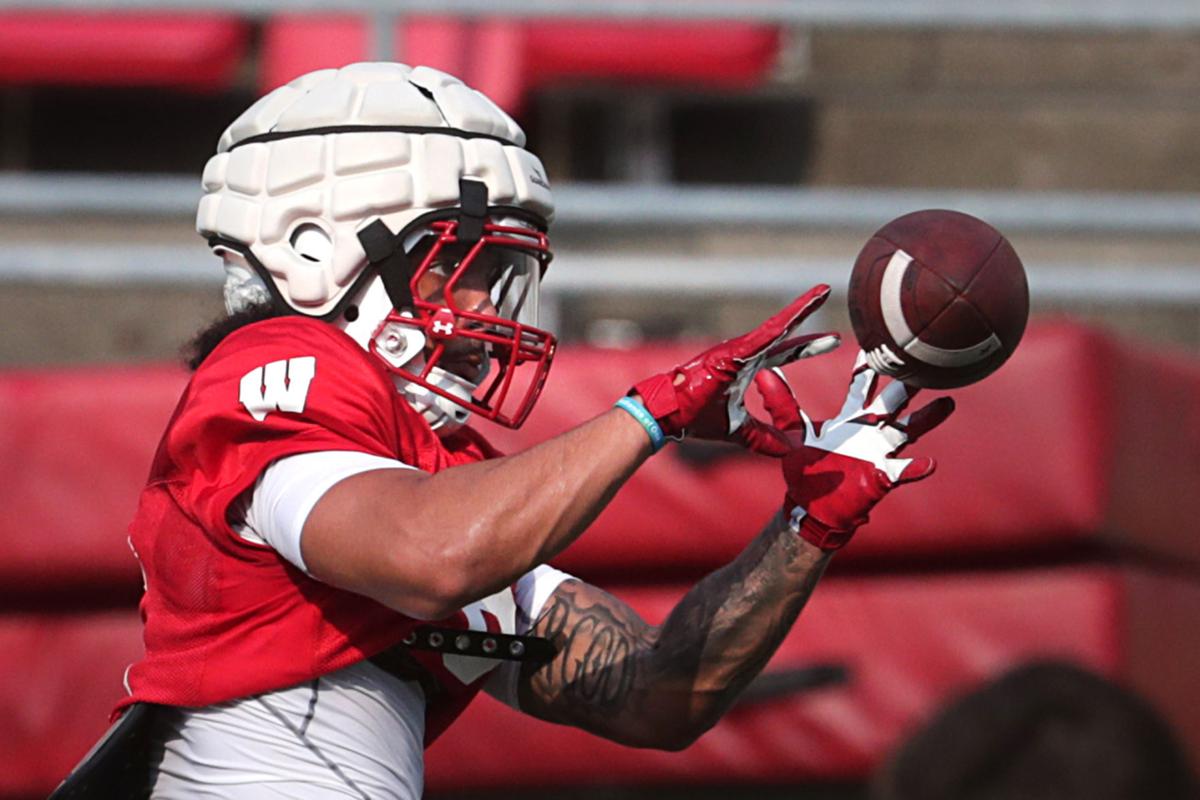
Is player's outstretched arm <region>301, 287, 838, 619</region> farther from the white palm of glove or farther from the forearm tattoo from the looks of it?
the forearm tattoo

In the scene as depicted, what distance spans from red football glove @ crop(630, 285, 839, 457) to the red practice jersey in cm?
32

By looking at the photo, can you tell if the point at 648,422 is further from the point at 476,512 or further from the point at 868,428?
the point at 868,428

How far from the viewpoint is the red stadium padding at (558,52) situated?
562cm

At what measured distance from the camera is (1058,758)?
2225mm

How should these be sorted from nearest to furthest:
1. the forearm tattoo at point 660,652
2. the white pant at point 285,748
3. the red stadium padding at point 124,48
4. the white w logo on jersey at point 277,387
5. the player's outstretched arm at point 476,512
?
1. the player's outstretched arm at point 476,512
2. the white w logo on jersey at point 277,387
3. the white pant at point 285,748
4. the forearm tattoo at point 660,652
5. the red stadium padding at point 124,48

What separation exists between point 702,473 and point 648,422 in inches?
79.9

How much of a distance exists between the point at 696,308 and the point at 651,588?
2.40 m

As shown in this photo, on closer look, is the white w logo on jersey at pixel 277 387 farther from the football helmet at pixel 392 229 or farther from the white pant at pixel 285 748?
the white pant at pixel 285 748

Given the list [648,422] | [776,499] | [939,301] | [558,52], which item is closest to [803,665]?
[776,499]

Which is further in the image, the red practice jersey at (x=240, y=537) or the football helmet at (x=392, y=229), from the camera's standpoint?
Result: the football helmet at (x=392, y=229)

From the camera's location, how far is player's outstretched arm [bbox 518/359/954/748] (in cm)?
199

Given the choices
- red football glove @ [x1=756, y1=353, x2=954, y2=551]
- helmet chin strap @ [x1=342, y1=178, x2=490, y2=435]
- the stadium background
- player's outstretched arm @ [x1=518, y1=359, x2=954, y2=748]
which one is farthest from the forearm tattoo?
the stadium background

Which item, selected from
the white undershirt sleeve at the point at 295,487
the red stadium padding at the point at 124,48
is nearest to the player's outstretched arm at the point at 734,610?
the white undershirt sleeve at the point at 295,487

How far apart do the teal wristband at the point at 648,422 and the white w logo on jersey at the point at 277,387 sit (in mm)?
342
